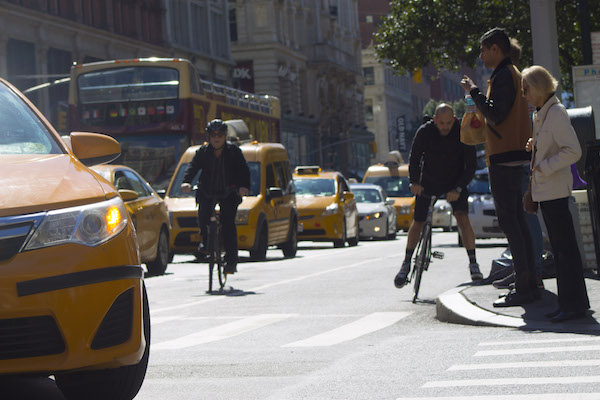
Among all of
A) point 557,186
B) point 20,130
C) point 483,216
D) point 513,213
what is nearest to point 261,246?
point 483,216

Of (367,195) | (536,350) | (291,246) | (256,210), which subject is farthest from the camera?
(367,195)

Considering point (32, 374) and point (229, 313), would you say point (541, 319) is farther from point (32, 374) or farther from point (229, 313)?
point (32, 374)

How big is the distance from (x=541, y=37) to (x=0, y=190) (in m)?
10.4

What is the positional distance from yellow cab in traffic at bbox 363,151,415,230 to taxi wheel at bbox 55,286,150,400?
32.8m

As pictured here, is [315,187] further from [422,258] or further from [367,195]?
[422,258]

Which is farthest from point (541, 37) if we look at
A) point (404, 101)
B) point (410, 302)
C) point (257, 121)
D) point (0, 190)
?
point (404, 101)

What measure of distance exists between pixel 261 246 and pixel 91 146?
15318 mm

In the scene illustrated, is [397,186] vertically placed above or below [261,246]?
above

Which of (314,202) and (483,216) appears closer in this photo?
(483,216)

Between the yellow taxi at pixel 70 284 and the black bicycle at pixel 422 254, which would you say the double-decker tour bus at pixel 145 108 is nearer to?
the black bicycle at pixel 422 254

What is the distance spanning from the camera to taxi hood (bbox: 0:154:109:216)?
17.0ft

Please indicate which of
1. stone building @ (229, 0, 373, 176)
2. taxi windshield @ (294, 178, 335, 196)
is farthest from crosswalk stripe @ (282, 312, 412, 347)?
stone building @ (229, 0, 373, 176)

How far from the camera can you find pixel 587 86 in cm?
1839

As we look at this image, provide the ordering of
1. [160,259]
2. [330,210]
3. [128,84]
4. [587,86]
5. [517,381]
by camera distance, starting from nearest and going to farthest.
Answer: [517,381] < [587,86] < [160,259] < [128,84] < [330,210]
